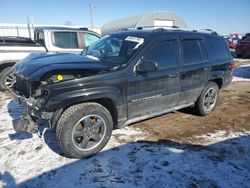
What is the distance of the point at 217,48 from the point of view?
5.97 m

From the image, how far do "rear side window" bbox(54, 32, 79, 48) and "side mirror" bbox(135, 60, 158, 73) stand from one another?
4.64 metres

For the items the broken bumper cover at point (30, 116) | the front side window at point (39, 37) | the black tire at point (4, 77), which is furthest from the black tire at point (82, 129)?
the front side window at point (39, 37)

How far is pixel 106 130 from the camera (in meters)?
4.19

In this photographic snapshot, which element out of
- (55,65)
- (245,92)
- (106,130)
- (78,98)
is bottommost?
(245,92)

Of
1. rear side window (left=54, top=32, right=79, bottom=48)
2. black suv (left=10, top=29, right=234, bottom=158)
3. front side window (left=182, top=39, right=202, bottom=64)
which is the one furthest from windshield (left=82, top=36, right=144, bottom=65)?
rear side window (left=54, top=32, right=79, bottom=48)

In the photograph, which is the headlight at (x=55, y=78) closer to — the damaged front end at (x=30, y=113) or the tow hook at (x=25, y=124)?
the damaged front end at (x=30, y=113)

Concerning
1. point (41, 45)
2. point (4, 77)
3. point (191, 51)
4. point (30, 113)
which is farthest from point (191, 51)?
point (4, 77)

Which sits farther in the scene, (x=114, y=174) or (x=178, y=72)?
(x=178, y=72)

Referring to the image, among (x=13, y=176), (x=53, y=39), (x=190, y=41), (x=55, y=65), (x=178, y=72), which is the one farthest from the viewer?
(x=53, y=39)

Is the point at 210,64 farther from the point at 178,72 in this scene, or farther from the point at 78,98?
the point at 78,98

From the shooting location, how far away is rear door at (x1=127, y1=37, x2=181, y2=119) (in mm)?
4379

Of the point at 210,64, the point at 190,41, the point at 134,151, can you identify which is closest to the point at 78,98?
the point at 134,151

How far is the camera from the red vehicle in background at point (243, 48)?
1846 cm

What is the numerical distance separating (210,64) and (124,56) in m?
2.21
